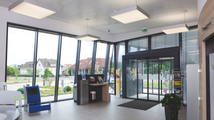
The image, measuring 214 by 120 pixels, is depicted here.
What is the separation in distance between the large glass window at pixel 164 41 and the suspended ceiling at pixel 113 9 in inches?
25.5

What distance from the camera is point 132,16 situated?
4.80m

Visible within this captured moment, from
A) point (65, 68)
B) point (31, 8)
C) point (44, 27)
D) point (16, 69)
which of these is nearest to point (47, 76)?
point (65, 68)

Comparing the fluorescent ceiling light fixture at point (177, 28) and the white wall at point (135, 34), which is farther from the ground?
the white wall at point (135, 34)

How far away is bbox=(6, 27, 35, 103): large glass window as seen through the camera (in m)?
→ 6.62

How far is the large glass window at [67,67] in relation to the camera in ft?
27.6

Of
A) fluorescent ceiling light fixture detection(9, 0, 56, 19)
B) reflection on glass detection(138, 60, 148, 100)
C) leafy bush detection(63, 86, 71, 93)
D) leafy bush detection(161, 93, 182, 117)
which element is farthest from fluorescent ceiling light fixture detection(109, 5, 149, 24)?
leafy bush detection(63, 86, 71, 93)

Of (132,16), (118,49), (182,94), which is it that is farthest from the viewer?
(118,49)

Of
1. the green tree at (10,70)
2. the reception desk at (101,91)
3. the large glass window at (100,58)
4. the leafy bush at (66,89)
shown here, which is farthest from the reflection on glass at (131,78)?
the green tree at (10,70)

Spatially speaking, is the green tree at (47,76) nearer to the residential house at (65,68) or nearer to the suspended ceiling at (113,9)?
the residential house at (65,68)

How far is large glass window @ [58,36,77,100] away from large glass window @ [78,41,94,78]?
1.53 ft

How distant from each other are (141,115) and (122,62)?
4385 mm

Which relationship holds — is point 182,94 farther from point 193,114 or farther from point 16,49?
point 16,49

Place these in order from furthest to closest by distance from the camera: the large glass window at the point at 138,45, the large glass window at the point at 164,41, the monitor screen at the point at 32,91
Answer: the large glass window at the point at 138,45
the large glass window at the point at 164,41
the monitor screen at the point at 32,91

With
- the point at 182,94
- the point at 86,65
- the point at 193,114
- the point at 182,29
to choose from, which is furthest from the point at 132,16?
the point at 86,65
